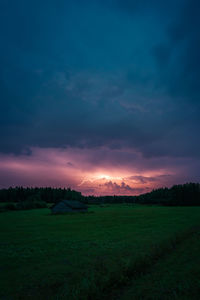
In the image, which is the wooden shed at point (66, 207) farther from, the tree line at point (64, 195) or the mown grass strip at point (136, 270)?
the mown grass strip at point (136, 270)

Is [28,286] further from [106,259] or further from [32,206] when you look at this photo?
[32,206]

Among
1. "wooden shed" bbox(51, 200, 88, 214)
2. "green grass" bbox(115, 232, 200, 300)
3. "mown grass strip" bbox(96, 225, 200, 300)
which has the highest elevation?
"green grass" bbox(115, 232, 200, 300)

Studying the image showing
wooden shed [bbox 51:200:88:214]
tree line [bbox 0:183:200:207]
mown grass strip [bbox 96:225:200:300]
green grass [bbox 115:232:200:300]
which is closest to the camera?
green grass [bbox 115:232:200:300]

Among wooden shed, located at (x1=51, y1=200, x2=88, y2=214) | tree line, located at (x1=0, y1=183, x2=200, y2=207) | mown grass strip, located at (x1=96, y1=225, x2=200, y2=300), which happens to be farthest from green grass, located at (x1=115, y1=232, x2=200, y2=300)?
tree line, located at (x1=0, y1=183, x2=200, y2=207)

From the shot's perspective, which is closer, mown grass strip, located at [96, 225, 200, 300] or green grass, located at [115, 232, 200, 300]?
green grass, located at [115, 232, 200, 300]

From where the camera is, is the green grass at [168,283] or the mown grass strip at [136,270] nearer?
the green grass at [168,283]

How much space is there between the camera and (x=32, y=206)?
116312mm

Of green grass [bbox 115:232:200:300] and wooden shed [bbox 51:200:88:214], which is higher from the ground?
green grass [bbox 115:232:200:300]

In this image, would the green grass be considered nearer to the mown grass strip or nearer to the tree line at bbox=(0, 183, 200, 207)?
the mown grass strip

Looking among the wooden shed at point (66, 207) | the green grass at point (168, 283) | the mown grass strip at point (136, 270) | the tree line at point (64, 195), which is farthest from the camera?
the tree line at point (64, 195)

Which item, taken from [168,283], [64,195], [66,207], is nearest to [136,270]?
[168,283]

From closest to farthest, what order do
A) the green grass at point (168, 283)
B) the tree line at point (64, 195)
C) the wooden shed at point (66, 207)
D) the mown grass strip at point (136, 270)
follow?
the green grass at point (168, 283), the mown grass strip at point (136, 270), the wooden shed at point (66, 207), the tree line at point (64, 195)

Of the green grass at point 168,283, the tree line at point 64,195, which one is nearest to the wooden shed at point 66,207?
the tree line at point 64,195

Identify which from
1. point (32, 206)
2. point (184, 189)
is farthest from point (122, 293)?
point (184, 189)
